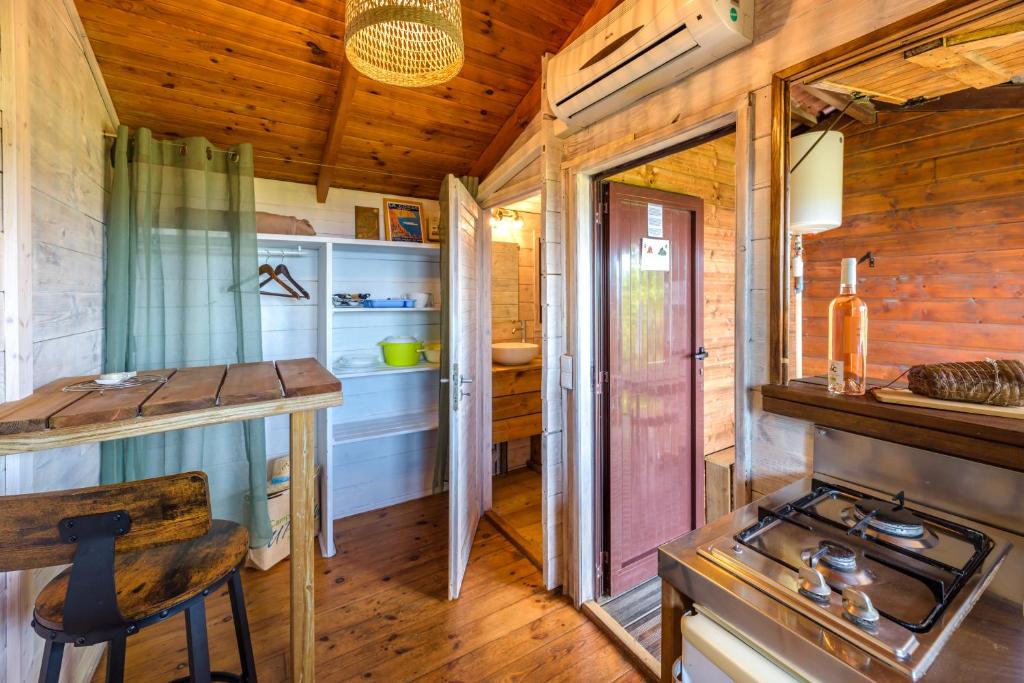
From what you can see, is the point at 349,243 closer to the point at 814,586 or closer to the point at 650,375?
the point at 650,375

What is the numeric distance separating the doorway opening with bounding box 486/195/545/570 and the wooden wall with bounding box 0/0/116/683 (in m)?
2.07

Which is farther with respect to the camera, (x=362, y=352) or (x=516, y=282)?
(x=516, y=282)

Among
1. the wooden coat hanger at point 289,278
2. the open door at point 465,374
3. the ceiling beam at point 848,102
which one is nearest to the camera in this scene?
the ceiling beam at point 848,102

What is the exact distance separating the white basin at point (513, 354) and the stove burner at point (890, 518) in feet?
8.03

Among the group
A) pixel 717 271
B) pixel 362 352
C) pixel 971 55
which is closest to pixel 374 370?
pixel 362 352

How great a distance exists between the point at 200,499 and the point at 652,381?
190 cm

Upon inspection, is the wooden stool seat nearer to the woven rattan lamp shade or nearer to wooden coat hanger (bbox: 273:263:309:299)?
the woven rattan lamp shade

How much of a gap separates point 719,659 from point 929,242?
51.9 inches

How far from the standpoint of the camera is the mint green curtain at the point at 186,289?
6.50ft

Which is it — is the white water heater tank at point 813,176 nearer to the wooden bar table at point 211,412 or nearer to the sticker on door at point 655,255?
the sticker on door at point 655,255

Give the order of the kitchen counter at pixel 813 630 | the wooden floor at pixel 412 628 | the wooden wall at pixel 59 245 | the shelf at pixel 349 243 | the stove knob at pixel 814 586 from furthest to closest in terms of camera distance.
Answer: the shelf at pixel 349 243, the wooden floor at pixel 412 628, the wooden wall at pixel 59 245, the stove knob at pixel 814 586, the kitchen counter at pixel 813 630

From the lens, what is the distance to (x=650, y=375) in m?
2.21

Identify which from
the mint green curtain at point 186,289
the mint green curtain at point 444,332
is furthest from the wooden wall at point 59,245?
the mint green curtain at point 444,332

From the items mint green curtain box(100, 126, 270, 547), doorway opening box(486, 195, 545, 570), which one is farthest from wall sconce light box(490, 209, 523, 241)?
mint green curtain box(100, 126, 270, 547)
